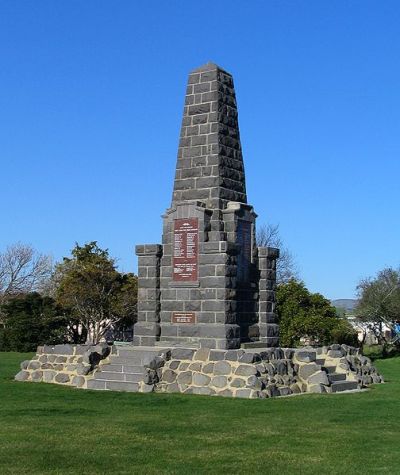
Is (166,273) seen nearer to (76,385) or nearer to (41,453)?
(76,385)

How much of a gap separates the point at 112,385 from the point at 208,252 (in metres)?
3.91

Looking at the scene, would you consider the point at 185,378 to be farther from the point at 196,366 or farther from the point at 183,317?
the point at 183,317

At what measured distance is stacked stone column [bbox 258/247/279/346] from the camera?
63.1 feet

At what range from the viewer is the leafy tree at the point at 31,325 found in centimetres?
3431

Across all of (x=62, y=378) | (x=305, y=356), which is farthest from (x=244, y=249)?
(x=62, y=378)

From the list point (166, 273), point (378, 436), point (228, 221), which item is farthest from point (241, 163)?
point (378, 436)

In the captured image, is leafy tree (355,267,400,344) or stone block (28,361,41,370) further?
leafy tree (355,267,400,344)

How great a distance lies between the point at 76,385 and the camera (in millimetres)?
17688

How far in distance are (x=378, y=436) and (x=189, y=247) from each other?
8836 mm

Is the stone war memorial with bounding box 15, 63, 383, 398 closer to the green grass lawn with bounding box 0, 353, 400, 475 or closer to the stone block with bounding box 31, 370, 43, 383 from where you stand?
the stone block with bounding box 31, 370, 43, 383

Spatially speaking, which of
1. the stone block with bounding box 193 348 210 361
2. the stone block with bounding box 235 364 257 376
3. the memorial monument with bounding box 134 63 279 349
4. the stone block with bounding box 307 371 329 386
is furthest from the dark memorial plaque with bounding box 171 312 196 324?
the stone block with bounding box 307 371 329 386

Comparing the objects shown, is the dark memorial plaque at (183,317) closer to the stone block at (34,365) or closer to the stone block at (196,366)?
the stone block at (196,366)

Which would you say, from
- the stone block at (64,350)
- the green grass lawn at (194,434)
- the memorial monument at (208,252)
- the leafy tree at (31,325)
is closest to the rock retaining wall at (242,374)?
the green grass lawn at (194,434)

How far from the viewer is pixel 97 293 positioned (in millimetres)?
39719
